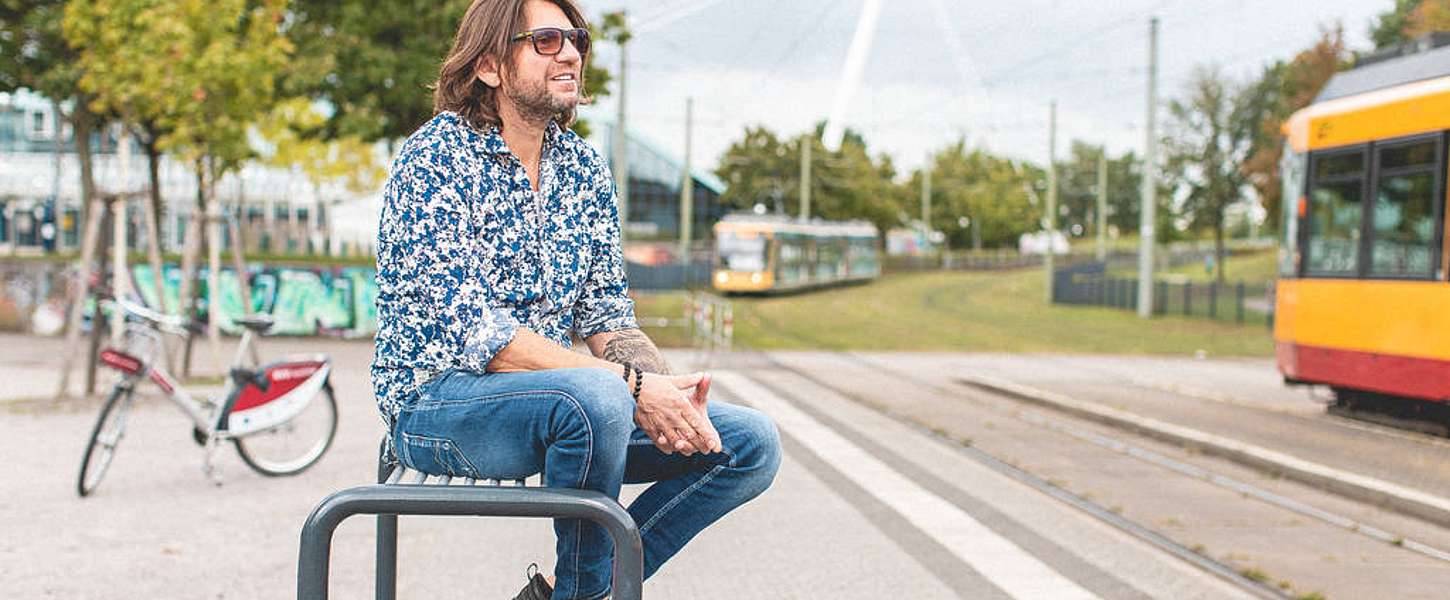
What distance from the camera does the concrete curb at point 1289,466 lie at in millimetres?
8023

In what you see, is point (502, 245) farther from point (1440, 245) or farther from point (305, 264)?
point (305, 264)

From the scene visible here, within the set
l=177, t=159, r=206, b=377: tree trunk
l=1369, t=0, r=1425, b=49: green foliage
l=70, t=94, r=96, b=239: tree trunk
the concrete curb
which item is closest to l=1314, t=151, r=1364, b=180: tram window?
the concrete curb

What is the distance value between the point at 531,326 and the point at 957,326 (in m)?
34.4

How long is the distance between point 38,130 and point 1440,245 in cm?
5612

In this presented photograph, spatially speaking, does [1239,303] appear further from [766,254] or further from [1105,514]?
[1105,514]

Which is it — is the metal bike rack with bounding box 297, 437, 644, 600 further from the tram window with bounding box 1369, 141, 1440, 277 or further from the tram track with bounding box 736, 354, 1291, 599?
the tram window with bounding box 1369, 141, 1440, 277

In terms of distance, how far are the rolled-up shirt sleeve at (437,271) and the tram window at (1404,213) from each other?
A: 36.9 feet

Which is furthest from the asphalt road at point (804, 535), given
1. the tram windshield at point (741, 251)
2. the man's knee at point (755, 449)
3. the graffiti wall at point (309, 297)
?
the tram windshield at point (741, 251)

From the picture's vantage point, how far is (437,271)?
2662 millimetres

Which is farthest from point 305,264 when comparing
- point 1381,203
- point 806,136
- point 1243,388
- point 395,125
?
point 806,136

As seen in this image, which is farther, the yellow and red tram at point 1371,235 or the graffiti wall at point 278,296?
the graffiti wall at point 278,296

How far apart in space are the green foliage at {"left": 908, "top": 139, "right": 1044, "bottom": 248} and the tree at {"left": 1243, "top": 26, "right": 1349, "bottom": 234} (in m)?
56.9

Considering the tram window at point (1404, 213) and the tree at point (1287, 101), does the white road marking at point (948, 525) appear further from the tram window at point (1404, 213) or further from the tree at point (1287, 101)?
the tree at point (1287, 101)

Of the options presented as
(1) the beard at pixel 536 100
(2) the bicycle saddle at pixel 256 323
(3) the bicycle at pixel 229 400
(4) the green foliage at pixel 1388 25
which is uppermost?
(4) the green foliage at pixel 1388 25
